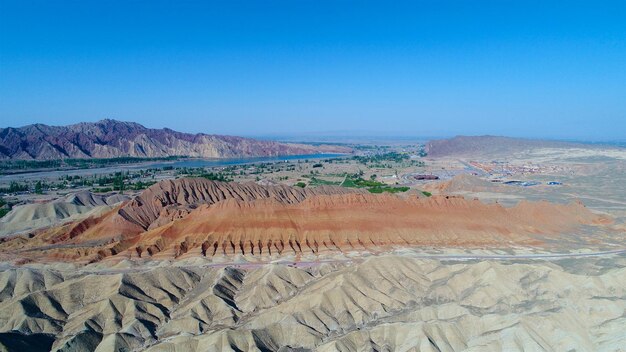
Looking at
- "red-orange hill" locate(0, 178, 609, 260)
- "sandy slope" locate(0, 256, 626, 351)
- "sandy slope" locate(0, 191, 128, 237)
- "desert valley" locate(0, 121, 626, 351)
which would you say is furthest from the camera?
"sandy slope" locate(0, 191, 128, 237)

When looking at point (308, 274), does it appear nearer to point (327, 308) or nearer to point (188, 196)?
point (327, 308)

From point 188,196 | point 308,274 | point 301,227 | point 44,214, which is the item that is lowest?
point 308,274

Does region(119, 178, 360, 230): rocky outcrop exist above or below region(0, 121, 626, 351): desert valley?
above

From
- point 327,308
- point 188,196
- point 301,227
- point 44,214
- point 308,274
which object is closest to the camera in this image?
point 327,308

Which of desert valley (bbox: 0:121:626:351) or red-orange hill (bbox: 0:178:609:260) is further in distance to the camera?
red-orange hill (bbox: 0:178:609:260)

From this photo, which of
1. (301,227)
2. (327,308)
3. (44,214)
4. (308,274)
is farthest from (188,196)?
(327,308)

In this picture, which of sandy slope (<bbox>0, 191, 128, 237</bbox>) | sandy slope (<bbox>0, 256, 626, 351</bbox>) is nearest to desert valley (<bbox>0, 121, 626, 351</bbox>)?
sandy slope (<bbox>0, 256, 626, 351</bbox>)

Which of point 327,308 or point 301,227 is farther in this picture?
point 301,227

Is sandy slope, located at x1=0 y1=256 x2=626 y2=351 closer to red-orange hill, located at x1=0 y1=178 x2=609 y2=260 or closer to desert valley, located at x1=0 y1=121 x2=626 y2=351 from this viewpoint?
desert valley, located at x1=0 y1=121 x2=626 y2=351

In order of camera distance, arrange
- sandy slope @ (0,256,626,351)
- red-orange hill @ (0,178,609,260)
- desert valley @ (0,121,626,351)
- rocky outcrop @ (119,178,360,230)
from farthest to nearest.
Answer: rocky outcrop @ (119,178,360,230) < red-orange hill @ (0,178,609,260) < desert valley @ (0,121,626,351) < sandy slope @ (0,256,626,351)

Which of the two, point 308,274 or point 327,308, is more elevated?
point 327,308

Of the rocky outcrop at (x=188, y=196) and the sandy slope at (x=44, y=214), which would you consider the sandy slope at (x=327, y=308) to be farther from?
the sandy slope at (x=44, y=214)
